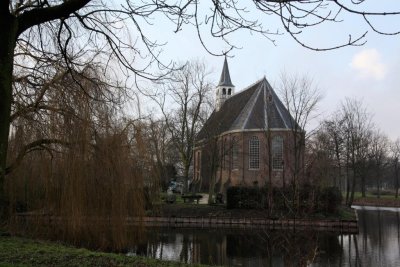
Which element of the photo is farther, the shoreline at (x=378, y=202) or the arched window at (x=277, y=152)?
the shoreline at (x=378, y=202)

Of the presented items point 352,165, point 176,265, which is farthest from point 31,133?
point 352,165

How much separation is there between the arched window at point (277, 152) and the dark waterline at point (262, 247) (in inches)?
629

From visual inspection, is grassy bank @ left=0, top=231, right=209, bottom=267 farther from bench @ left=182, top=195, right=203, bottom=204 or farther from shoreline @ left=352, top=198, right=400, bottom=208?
shoreline @ left=352, top=198, right=400, bottom=208

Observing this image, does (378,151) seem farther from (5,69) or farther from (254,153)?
(5,69)

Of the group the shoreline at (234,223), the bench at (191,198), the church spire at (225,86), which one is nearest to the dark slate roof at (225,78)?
the church spire at (225,86)

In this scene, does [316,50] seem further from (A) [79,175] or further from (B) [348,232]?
(B) [348,232]

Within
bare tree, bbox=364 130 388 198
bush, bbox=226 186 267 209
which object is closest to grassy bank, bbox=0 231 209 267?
bush, bbox=226 186 267 209

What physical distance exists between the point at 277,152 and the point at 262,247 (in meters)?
23.3

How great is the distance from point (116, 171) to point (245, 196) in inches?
622

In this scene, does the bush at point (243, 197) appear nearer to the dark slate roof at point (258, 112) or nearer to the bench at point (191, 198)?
the bench at point (191, 198)

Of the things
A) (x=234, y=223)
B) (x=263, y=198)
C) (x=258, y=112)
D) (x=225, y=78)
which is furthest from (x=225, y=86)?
(x=234, y=223)

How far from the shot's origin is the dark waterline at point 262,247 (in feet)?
43.7

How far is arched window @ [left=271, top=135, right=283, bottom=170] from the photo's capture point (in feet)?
126

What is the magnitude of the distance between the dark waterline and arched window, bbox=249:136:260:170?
18.1m
